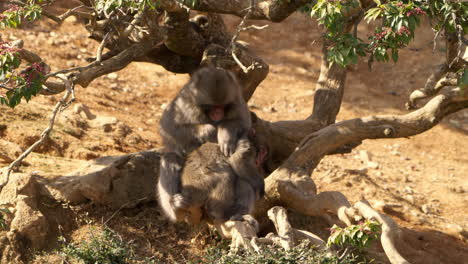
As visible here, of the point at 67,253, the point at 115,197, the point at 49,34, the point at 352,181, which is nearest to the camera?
the point at 67,253

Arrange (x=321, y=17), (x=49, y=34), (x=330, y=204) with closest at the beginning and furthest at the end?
(x=321, y=17), (x=330, y=204), (x=49, y=34)

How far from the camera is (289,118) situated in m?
10.9

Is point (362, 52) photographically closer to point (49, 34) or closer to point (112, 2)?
point (112, 2)

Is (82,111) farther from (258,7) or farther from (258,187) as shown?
(258,187)

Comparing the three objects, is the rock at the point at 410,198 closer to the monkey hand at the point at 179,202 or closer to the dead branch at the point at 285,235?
the dead branch at the point at 285,235

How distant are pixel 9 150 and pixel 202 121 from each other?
2.39 meters

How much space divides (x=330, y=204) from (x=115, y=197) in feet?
7.32

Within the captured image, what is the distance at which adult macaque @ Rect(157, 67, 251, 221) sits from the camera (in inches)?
234

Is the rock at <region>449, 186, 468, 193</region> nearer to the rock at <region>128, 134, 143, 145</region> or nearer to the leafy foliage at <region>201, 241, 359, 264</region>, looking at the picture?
the rock at <region>128, 134, 143, 145</region>

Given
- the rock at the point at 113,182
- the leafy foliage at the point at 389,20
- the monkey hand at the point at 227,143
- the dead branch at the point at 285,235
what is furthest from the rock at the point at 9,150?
the leafy foliage at the point at 389,20

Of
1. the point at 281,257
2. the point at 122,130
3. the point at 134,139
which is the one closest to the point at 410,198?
the point at 134,139

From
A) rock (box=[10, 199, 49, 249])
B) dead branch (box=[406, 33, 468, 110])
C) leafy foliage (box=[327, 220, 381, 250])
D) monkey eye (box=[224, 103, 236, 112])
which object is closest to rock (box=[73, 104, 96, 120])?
rock (box=[10, 199, 49, 249])

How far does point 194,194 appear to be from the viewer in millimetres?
5820

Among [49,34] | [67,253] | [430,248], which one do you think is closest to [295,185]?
[430,248]
